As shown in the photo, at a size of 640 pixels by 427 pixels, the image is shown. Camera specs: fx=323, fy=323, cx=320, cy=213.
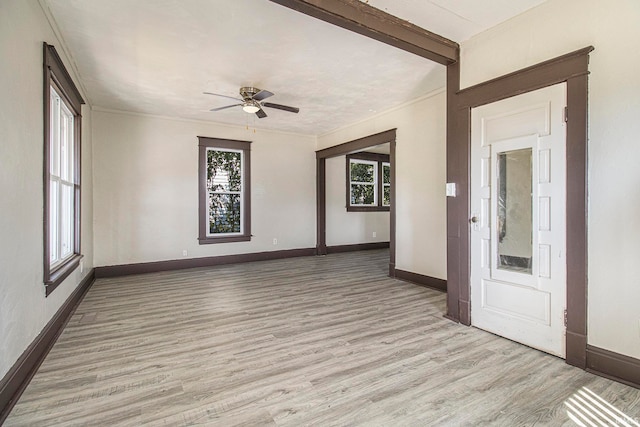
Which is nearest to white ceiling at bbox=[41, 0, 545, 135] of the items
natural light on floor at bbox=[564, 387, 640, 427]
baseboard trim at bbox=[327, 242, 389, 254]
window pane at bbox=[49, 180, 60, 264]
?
window pane at bbox=[49, 180, 60, 264]

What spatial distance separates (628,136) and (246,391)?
9.98ft

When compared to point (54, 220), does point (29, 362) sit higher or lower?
lower

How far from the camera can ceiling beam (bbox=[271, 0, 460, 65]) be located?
2419 millimetres

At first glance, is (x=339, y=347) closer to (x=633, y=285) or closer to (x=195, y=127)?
(x=633, y=285)

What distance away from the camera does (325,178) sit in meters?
7.87

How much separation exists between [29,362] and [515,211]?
3902mm

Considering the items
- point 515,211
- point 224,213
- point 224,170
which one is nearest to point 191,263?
point 224,213

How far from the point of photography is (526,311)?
2727 millimetres

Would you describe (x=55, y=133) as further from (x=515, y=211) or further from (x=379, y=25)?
(x=515, y=211)

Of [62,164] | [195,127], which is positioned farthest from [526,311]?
[195,127]

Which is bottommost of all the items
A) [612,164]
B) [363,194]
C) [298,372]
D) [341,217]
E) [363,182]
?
[298,372]

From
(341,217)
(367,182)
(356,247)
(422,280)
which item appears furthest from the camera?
(367,182)

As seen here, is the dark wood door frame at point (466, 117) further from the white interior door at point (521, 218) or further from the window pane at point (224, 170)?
the window pane at point (224, 170)

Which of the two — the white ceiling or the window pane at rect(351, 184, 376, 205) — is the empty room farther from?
the window pane at rect(351, 184, 376, 205)
